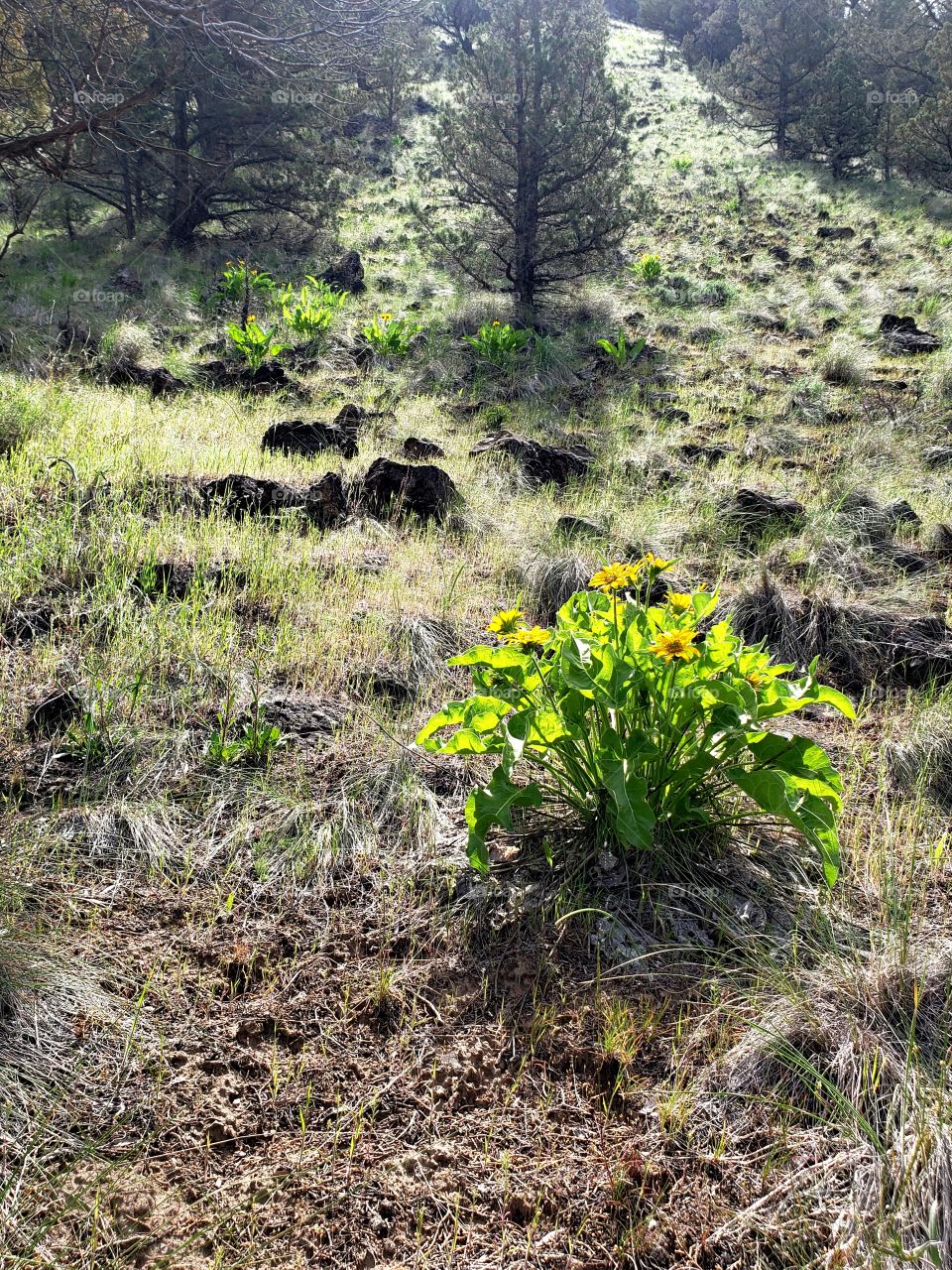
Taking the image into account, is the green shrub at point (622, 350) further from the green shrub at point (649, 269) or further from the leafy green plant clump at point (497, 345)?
the green shrub at point (649, 269)

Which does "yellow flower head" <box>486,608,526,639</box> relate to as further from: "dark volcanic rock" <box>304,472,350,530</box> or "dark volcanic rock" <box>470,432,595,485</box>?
"dark volcanic rock" <box>470,432,595,485</box>

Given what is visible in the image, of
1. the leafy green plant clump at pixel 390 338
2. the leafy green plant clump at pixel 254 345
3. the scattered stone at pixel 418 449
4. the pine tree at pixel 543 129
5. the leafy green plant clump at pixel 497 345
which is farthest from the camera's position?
the pine tree at pixel 543 129

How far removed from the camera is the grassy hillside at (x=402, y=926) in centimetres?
141

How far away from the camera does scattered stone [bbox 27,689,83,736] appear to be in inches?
102

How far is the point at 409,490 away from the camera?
5129mm

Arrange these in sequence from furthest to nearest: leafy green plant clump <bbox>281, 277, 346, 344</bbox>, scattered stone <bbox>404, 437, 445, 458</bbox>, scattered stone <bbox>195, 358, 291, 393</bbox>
A: 1. leafy green plant clump <bbox>281, 277, 346, 344</bbox>
2. scattered stone <bbox>195, 358, 291, 393</bbox>
3. scattered stone <bbox>404, 437, 445, 458</bbox>

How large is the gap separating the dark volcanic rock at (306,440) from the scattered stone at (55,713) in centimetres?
364

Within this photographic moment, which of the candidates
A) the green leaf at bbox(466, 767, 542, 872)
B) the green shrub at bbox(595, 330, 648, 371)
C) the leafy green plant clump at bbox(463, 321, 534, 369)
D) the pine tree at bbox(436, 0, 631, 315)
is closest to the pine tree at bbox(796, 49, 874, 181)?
the pine tree at bbox(436, 0, 631, 315)

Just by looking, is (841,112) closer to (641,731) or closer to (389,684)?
(389,684)

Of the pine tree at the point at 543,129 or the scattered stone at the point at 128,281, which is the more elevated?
the pine tree at the point at 543,129

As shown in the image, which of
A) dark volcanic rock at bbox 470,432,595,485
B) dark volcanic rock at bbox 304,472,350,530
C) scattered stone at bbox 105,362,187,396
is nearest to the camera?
dark volcanic rock at bbox 304,472,350,530

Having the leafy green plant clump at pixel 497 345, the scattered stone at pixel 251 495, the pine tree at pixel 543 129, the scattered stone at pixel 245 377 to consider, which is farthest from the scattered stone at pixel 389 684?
the pine tree at pixel 543 129

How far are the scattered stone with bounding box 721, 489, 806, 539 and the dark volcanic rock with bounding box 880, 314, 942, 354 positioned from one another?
547 cm

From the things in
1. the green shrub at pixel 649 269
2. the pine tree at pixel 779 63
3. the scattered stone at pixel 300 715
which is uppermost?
the pine tree at pixel 779 63
